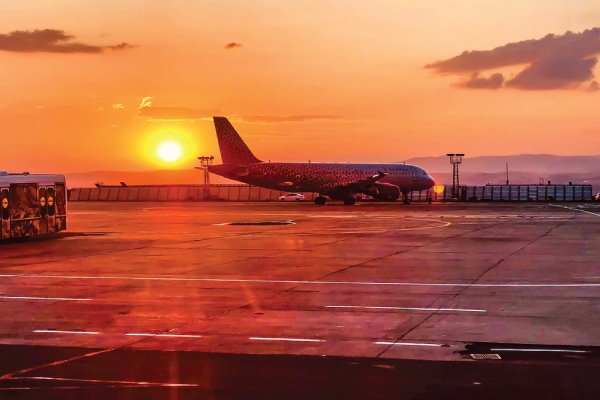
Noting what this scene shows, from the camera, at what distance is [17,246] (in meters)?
32.4

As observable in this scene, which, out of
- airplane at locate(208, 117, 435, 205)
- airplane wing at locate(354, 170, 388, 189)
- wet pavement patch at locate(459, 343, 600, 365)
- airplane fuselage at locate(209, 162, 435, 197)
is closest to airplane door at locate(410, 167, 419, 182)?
airplane fuselage at locate(209, 162, 435, 197)

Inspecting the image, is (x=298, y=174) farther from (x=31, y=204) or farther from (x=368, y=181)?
(x=31, y=204)

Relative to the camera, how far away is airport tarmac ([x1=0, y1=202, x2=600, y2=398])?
37.4 ft

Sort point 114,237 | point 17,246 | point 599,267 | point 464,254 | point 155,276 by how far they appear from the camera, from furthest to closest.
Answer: point 114,237
point 17,246
point 464,254
point 599,267
point 155,276

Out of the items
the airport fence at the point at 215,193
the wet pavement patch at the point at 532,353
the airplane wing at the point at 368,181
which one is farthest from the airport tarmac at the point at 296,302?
the airport fence at the point at 215,193

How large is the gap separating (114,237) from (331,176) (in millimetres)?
48256

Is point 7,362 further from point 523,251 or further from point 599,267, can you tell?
point 523,251

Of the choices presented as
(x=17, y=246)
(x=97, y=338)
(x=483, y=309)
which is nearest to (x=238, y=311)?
(x=97, y=338)

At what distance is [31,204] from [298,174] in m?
47.2

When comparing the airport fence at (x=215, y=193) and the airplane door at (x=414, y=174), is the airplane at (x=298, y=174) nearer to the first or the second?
the airplane door at (x=414, y=174)

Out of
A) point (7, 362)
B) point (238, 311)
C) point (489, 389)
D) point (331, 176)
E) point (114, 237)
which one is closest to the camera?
point (489, 389)

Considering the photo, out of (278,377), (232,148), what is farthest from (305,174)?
(278,377)

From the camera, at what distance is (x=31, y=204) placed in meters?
35.0

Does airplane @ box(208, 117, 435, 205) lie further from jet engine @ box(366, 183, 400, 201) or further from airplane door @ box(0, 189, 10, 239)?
airplane door @ box(0, 189, 10, 239)
